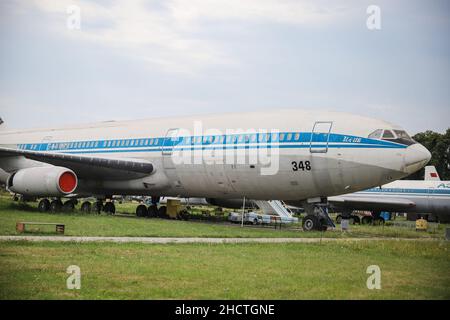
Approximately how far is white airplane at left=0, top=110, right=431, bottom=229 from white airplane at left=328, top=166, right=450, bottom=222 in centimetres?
1653

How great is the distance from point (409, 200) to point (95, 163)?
24.8 metres

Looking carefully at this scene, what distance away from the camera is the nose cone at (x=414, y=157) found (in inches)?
929

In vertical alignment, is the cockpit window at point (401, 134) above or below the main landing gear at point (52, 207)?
above

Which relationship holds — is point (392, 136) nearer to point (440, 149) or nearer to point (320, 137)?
point (320, 137)

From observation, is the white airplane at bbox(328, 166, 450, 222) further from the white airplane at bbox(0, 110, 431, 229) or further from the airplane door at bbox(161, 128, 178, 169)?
the airplane door at bbox(161, 128, 178, 169)

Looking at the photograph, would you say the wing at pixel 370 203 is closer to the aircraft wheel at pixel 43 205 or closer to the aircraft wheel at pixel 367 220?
the aircraft wheel at pixel 367 220

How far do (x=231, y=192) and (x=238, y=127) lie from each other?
3304 mm

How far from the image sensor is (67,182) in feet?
97.5

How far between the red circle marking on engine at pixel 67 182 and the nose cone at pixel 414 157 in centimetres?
1573

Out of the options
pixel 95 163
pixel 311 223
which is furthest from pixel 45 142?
pixel 311 223

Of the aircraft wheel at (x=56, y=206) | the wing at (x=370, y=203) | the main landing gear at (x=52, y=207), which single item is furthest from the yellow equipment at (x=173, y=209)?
the wing at (x=370, y=203)
